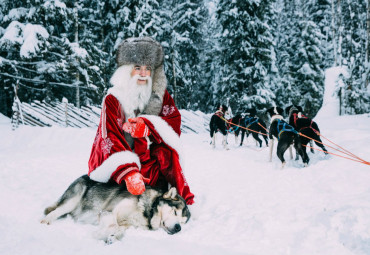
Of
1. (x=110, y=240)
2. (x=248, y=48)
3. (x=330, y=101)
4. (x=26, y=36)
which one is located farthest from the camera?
(x=330, y=101)

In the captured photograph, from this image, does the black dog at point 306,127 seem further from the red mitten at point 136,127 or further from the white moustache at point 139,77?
the red mitten at point 136,127

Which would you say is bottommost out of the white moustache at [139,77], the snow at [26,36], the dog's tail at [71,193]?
the dog's tail at [71,193]

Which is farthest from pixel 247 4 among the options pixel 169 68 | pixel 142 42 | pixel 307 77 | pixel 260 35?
pixel 142 42

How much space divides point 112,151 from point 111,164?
6.5 inches

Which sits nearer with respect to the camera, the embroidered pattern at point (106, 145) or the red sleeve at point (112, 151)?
the red sleeve at point (112, 151)

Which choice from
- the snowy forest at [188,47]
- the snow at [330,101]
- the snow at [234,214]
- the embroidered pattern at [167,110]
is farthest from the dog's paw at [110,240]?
the snow at [330,101]

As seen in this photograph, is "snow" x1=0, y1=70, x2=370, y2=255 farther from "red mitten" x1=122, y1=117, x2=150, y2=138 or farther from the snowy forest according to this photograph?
the snowy forest

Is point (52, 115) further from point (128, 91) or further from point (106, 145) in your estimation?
point (106, 145)

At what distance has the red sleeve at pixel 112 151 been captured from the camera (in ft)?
8.70

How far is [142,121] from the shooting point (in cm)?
290

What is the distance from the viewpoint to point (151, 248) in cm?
219

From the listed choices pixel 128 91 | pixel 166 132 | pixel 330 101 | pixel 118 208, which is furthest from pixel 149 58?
pixel 330 101

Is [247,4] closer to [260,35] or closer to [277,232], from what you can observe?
[260,35]

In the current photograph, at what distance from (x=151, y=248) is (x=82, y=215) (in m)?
0.97
